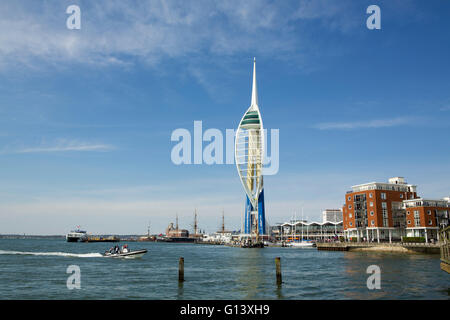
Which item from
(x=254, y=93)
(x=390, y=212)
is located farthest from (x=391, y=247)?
(x=254, y=93)

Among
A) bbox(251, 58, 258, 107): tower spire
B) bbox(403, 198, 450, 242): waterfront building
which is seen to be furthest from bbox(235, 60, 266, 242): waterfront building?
bbox(403, 198, 450, 242): waterfront building

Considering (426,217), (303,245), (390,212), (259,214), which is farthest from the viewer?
(259,214)

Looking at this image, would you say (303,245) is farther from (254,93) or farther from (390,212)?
(254,93)

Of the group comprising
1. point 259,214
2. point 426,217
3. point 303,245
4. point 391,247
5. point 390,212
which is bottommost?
point 303,245

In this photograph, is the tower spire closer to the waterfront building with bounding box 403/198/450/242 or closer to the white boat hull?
the white boat hull

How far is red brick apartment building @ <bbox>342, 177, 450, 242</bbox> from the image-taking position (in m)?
102

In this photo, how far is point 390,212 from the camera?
110m

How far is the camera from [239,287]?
3120 centimetres

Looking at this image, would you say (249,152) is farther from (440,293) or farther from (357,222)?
(440,293)

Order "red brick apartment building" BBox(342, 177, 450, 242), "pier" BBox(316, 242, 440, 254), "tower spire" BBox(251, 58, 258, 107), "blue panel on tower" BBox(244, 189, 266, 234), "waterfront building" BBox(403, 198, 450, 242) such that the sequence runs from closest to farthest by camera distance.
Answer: "pier" BBox(316, 242, 440, 254) < "waterfront building" BBox(403, 198, 450, 242) < "red brick apartment building" BBox(342, 177, 450, 242) < "blue panel on tower" BBox(244, 189, 266, 234) < "tower spire" BBox(251, 58, 258, 107)

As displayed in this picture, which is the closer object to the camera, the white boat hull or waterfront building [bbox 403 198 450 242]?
waterfront building [bbox 403 198 450 242]

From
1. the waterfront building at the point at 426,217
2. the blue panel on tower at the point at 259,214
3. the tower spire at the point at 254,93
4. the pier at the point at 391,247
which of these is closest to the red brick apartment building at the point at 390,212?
the waterfront building at the point at 426,217

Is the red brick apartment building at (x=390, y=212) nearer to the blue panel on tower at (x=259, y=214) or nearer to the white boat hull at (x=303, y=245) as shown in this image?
the white boat hull at (x=303, y=245)

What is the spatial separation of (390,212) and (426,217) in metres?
10.1
